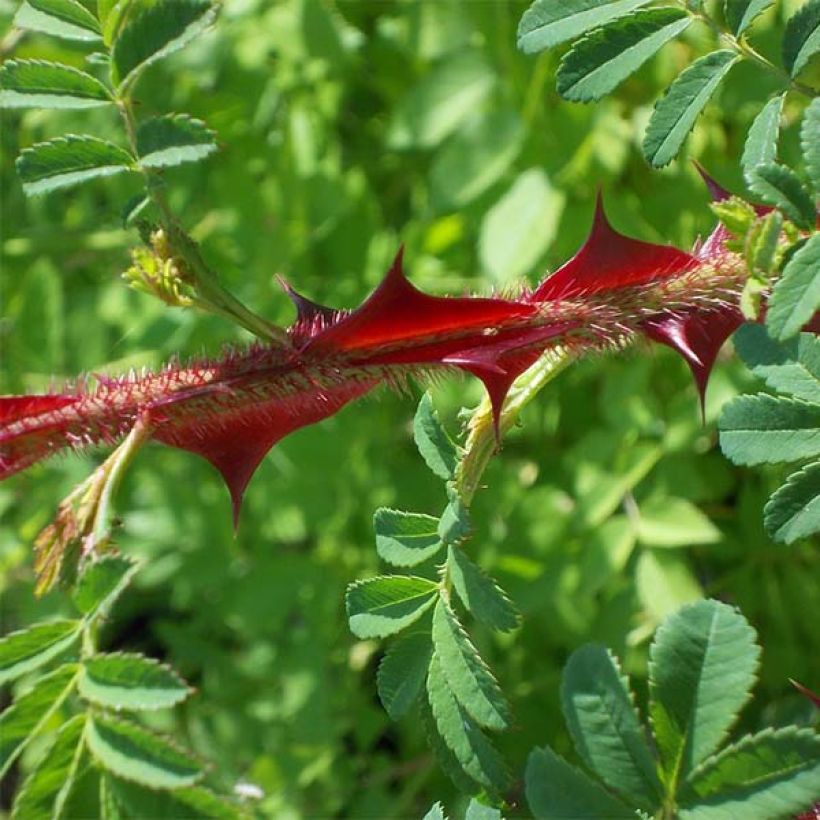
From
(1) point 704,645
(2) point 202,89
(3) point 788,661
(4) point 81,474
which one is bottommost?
(3) point 788,661

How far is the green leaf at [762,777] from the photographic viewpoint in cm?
92

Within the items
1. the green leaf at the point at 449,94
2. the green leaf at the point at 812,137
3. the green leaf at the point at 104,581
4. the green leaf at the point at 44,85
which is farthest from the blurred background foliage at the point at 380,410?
the green leaf at the point at 812,137

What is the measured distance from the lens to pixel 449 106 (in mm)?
2412

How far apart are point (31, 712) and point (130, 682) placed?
0.12 m

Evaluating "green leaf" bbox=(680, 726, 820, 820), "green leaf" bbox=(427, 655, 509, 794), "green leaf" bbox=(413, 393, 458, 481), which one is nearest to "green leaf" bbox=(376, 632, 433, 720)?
"green leaf" bbox=(427, 655, 509, 794)

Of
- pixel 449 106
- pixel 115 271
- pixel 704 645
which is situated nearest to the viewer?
pixel 704 645

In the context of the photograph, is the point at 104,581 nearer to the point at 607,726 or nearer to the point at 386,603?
the point at 386,603

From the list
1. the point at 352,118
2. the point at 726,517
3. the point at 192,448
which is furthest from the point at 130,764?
the point at 352,118

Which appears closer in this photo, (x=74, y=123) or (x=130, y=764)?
(x=130, y=764)

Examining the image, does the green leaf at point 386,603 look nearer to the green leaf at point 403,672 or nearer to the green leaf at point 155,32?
the green leaf at point 403,672

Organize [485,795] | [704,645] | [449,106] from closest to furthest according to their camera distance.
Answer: [704,645] → [485,795] → [449,106]

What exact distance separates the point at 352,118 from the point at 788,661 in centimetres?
166

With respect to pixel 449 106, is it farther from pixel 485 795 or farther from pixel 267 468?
pixel 485 795

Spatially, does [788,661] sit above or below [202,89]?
below
